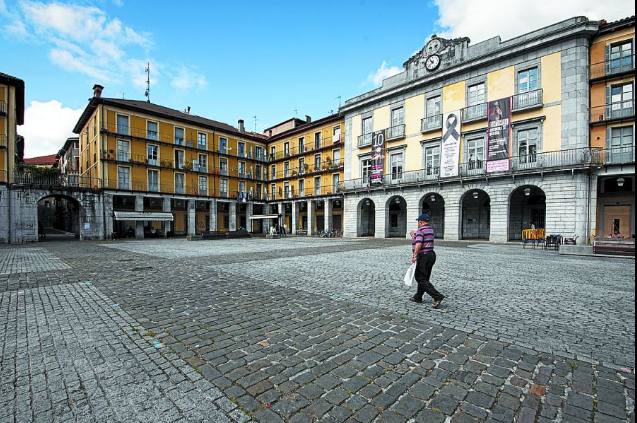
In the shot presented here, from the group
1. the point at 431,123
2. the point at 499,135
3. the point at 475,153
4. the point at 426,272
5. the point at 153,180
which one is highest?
the point at 431,123

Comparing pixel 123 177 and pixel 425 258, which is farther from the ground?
pixel 123 177

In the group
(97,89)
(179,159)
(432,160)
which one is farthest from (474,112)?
(97,89)

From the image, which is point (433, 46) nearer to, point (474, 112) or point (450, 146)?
point (474, 112)

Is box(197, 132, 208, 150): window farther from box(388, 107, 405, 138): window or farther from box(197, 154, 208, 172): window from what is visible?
box(388, 107, 405, 138): window

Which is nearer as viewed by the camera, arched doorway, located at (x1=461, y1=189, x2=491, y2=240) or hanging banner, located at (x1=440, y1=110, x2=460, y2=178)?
hanging banner, located at (x1=440, y1=110, x2=460, y2=178)

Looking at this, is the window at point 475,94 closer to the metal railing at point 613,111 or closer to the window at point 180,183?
the metal railing at point 613,111

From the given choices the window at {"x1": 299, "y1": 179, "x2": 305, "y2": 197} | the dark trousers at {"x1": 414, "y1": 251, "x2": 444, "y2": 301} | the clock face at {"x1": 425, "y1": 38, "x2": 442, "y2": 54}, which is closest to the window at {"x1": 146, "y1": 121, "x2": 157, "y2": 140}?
the window at {"x1": 299, "y1": 179, "x2": 305, "y2": 197}

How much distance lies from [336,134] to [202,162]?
1717 cm

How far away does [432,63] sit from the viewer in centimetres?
2578

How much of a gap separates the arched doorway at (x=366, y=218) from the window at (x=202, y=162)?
20334 mm

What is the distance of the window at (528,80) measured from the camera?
2097cm

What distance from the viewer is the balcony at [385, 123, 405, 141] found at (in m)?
27.7

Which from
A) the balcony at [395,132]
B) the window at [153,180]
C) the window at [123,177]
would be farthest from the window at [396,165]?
the window at [123,177]

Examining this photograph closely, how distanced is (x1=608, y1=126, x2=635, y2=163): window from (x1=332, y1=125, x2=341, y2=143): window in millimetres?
23371
